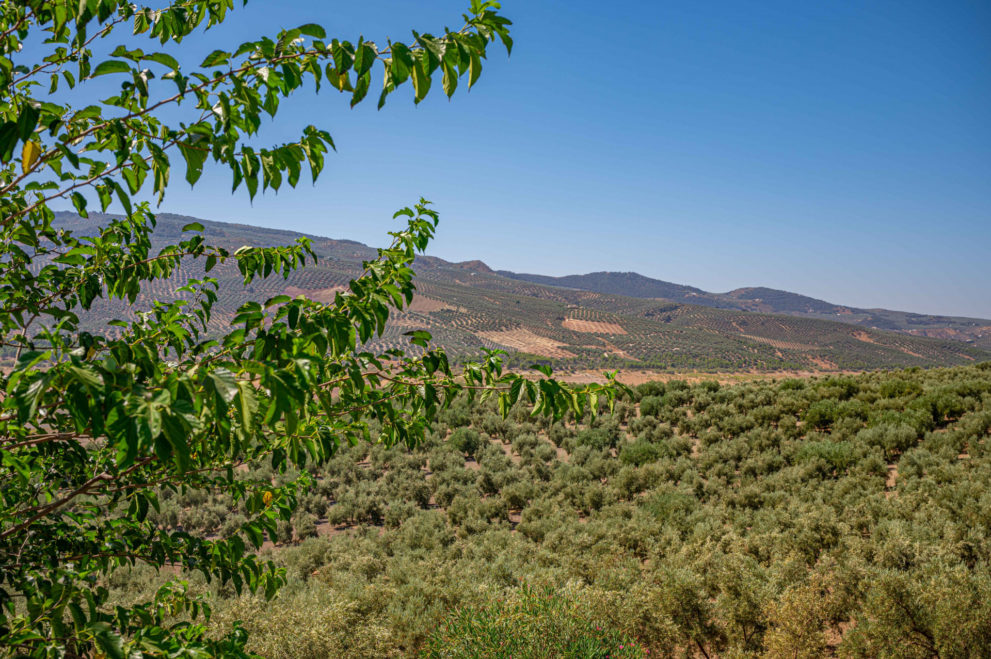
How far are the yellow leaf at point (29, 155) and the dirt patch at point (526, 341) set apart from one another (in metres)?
87.9

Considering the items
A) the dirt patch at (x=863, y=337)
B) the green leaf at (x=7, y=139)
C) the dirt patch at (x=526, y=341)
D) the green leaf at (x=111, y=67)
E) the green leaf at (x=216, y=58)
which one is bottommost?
the dirt patch at (x=526, y=341)

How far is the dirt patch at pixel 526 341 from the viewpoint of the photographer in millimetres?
93438

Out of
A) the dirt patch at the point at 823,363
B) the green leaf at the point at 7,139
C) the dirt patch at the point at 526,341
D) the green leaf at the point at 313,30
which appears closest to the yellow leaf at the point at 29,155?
the green leaf at the point at 7,139

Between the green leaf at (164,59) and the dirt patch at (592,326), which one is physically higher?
the green leaf at (164,59)

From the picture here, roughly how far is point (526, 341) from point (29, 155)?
99510 millimetres

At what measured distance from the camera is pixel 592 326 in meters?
116

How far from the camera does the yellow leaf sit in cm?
189

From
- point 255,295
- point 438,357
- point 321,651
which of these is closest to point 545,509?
point 321,651

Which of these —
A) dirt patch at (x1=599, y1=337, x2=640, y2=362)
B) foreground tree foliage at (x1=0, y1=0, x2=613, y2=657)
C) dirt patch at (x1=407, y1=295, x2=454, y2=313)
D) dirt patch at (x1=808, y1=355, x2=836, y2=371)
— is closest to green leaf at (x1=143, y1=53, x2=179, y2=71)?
foreground tree foliage at (x1=0, y1=0, x2=613, y2=657)

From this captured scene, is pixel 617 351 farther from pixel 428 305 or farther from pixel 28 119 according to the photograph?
pixel 28 119

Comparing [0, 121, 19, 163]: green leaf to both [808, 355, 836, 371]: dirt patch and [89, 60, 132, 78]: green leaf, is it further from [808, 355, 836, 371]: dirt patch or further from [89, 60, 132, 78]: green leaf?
[808, 355, 836, 371]: dirt patch

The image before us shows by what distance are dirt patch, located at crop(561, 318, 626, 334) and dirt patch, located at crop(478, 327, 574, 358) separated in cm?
1399

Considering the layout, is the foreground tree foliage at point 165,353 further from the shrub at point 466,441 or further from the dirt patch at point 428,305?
the dirt patch at point 428,305

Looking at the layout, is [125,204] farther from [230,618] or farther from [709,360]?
[709,360]
